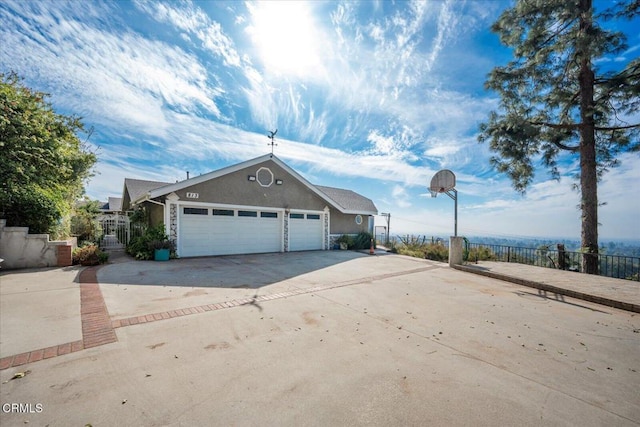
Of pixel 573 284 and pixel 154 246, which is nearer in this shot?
pixel 573 284

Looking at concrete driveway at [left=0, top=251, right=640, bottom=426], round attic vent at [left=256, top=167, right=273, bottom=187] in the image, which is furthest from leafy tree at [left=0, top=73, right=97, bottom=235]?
round attic vent at [left=256, top=167, right=273, bottom=187]

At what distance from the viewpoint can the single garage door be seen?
1102cm

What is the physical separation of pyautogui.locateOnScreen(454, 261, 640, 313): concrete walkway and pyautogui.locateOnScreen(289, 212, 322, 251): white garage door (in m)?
7.92

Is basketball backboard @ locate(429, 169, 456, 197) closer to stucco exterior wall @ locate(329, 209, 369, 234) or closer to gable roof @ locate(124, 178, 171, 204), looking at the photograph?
stucco exterior wall @ locate(329, 209, 369, 234)

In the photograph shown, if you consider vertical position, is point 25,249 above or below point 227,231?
below

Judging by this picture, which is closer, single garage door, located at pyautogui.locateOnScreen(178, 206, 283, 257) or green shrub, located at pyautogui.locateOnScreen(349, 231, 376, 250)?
single garage door, located at pyautogui.locateOnScreen(178, 206, 283, 257)

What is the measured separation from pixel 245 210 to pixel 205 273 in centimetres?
515

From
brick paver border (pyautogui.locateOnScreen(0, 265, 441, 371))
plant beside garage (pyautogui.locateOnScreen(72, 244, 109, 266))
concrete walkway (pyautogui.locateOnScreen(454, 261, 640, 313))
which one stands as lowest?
concrete walkway (pyautogui.locateOnScreen(454, 261, 640, 313))

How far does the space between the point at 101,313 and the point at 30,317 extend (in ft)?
3.13

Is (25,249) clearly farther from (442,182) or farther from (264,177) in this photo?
(442,182)

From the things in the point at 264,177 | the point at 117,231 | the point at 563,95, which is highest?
the point at 563,95

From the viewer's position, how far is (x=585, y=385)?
275 centimetres

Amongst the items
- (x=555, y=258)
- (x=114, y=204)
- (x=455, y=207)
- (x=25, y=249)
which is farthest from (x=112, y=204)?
(x=555, y=258)

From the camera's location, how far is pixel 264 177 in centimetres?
1303
